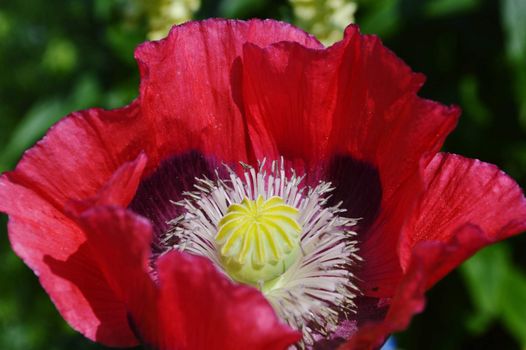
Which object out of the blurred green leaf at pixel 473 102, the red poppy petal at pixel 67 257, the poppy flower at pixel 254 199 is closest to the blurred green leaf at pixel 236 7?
the blurred green leaf at pixel 473 102

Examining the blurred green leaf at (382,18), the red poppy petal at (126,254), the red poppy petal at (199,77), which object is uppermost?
the blurred green leaf at (382,18)

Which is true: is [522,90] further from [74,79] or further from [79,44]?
[79,44]

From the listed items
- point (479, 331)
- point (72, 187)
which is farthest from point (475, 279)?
point (72, 187)

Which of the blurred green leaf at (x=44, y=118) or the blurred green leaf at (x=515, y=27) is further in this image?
the blurred green leaf at (x=44, y=118)

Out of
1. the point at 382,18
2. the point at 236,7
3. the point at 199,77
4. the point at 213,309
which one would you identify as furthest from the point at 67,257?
the point at 382,18

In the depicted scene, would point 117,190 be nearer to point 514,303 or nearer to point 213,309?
point 213,309

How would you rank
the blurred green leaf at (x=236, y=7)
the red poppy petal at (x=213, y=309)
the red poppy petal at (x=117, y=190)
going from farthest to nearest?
the blurred green leaf at (x=236, y=7), the red poppy petal at (x=117, y=190), the red poppy petal at (x=213, y=309)

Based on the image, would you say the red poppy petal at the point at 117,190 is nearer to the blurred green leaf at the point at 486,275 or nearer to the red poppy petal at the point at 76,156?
the red poppy petal at the point at 76,156

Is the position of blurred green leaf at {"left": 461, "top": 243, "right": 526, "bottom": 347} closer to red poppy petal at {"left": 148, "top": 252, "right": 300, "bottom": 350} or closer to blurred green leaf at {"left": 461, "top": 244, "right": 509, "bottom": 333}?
blurred green leaf at {"left": 461, "top": 244, "right": 509, "bottom": 333}
